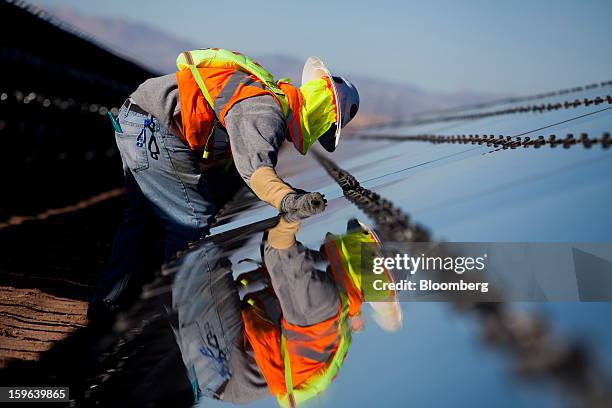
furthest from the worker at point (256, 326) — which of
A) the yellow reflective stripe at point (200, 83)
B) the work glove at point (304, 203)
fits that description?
the yellow reflective stripe at point (200, 83)

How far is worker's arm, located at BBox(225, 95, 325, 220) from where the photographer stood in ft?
10.7

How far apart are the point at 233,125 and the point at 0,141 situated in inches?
307

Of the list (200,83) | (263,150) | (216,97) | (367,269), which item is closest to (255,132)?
(263,150)

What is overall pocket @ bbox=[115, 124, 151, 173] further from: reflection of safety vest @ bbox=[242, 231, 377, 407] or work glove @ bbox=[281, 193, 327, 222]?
reflection of safety vest @ bbox=[242, 231, 377, 407]

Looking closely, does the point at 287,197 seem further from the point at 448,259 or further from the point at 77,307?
the point at 77,307

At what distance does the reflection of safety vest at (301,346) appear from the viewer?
7.02ft

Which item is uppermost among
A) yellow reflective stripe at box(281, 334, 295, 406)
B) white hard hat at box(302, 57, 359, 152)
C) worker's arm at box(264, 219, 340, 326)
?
white hard hat at box(302, 57, 359, 152)

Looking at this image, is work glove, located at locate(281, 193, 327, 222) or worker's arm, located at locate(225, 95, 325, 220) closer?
work glove, located at locate(281, 193, 327, 222)

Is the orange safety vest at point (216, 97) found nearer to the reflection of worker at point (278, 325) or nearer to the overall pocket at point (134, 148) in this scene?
the overall pocket at point (134, 148)

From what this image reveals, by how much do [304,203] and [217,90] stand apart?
0.84m

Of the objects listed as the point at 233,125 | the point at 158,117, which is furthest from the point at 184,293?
the point at 158,117

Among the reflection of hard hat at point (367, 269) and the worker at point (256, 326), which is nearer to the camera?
the worker at point (256, 326)

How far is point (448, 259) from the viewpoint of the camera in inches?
96.3

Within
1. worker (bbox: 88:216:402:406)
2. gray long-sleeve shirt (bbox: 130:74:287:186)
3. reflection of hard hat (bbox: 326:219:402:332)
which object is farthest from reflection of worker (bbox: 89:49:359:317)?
worker (bbox: 88:216:402:406)
